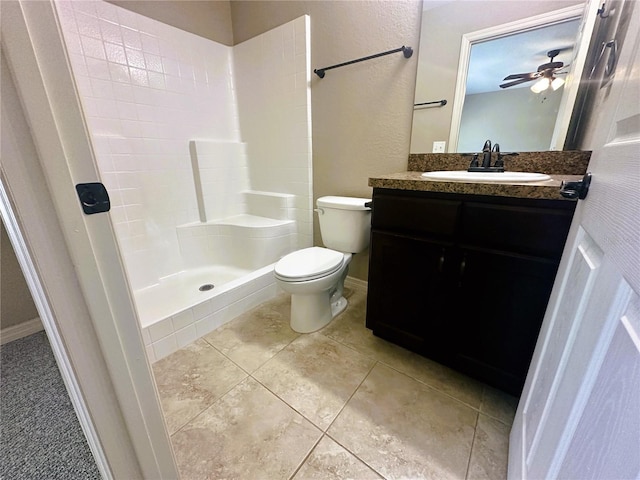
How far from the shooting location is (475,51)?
1.30 metres

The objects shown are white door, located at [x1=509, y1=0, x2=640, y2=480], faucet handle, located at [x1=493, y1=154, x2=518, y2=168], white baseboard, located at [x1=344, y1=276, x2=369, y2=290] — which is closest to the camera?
white door, located at [x1=509, y1=0, x2=640, y2=480]

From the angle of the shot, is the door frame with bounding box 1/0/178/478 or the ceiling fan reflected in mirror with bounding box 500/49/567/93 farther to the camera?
the ceiling fan reflected in mirror with bounding box 500/49/567/93

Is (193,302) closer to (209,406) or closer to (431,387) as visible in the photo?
(209,406)

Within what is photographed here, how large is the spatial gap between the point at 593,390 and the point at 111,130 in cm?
236

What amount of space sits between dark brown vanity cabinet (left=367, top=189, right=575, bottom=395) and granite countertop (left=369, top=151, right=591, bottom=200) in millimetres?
35

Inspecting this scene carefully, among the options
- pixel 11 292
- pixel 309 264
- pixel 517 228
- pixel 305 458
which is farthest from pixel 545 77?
pixel 11 292

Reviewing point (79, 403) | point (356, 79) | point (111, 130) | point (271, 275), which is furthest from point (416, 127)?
point (111, 130)

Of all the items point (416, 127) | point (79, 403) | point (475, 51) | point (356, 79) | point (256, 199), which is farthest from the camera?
point (256, 199)

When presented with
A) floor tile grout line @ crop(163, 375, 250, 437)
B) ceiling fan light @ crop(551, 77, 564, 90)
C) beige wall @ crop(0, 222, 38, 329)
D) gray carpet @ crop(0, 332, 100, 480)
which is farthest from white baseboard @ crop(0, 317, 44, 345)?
ceiling fan light @ crop(551, 77, 564, 90)

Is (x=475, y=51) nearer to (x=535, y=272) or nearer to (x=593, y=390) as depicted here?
(x=535, y=272)

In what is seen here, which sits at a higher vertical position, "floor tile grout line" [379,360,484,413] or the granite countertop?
the granite countertop

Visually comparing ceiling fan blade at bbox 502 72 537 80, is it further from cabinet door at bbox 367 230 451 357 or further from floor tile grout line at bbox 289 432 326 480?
floor tile grout line at bbox 289 432 326 480

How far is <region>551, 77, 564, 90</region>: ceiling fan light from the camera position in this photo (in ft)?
3.74

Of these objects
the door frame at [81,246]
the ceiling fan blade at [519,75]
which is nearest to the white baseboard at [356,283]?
the ceiling fan blade at [519,75]
